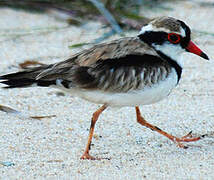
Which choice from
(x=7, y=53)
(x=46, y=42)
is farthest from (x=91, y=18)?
(x=7, y=53)

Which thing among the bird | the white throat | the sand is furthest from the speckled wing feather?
the sand

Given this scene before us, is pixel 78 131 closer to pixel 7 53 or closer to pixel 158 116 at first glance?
pixel 158 116

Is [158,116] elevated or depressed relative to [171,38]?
depressed

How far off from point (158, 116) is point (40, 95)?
1.15 metres

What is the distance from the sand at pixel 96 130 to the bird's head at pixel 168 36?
2.49ft

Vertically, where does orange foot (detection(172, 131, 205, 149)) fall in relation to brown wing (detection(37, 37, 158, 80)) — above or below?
below

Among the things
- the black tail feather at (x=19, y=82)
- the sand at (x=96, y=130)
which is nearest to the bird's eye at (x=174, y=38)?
the sand at (x=96, y=130)

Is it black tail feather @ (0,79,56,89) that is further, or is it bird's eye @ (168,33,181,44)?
bird's eye @ (168,33,181,44)

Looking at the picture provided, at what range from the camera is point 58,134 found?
4570 millimetres

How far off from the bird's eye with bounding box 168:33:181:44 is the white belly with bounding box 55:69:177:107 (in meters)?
0.27

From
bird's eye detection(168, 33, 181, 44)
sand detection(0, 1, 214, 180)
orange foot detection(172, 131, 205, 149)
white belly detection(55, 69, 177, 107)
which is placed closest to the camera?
sand detection(0, 1, 214, 180)

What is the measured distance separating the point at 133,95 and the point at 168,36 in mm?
552

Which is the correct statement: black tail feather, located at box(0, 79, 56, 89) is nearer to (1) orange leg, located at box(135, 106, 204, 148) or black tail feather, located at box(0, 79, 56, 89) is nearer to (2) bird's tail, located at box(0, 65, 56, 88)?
(2) bird's tail, located at box(0, 65, 56, 88)

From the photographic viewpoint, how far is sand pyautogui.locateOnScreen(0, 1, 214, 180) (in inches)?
156
